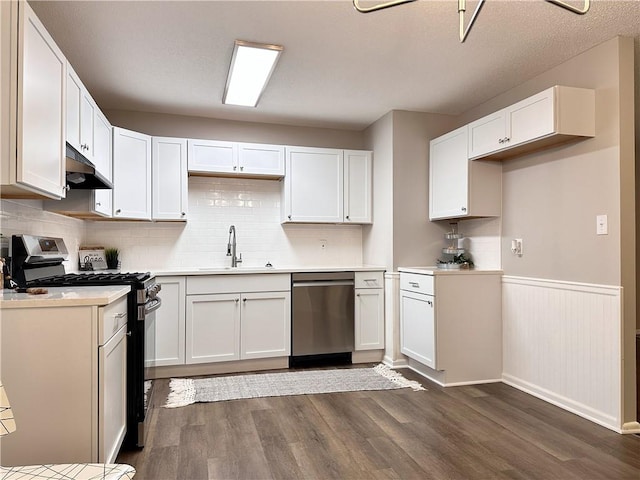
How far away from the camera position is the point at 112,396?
6.68 feet

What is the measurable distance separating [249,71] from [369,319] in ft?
8.15

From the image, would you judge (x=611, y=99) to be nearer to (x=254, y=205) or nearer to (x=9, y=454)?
(x=254, y=205)

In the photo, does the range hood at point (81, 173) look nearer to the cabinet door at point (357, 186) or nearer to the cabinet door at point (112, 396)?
the cabinet door at point (112, 396)

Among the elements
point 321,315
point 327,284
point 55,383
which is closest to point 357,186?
point 327,284

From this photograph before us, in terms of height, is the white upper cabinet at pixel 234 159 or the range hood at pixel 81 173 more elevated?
the white upper cabinet at pixel 234 159

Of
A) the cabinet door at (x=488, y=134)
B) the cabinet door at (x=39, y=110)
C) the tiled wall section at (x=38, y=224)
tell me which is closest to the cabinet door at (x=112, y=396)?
the cabinet door at (x=39, y=110)

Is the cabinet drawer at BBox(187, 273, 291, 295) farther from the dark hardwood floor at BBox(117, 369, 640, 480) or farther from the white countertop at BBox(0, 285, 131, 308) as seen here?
the white countertop at BBox(0, 285, 131, 308)

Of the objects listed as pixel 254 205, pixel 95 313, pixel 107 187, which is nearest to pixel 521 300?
pixel 254 205

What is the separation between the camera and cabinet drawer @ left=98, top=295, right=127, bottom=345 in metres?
1.85

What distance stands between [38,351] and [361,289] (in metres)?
2.96

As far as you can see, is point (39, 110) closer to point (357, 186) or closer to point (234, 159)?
point (234, 159)

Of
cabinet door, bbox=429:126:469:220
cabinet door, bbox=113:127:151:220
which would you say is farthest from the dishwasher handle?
cabinet door, bbox=113:127:151:220

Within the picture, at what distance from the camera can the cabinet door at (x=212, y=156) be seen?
13.7 feet

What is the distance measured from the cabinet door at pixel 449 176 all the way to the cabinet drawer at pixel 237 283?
1.57 meters
